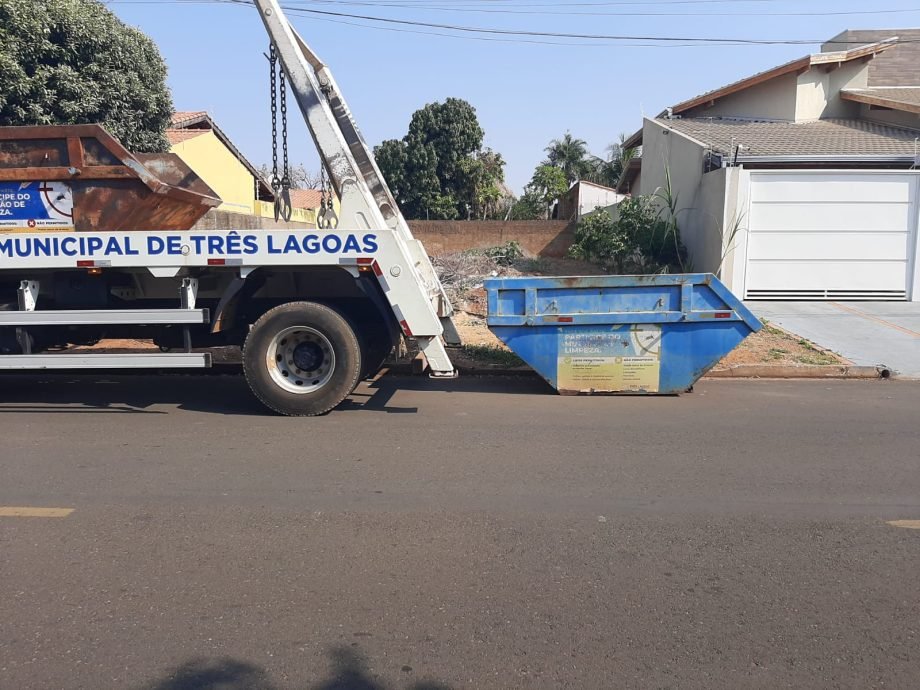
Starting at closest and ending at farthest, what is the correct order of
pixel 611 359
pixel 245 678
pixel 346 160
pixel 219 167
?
pixel 245 678
pixel 346 160
pixel 611 359
pixel 219 167

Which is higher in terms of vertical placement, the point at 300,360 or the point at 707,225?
the point at 707,225

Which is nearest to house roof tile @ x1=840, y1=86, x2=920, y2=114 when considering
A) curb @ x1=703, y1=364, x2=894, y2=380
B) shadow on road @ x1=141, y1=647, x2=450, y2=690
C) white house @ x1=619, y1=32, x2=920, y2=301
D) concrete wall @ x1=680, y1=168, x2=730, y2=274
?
white house @ x1=619, y1=32, x2=920, y2=301

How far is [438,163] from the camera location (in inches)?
1259

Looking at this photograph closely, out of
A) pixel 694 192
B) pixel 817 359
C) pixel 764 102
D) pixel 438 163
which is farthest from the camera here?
pixel 438 163

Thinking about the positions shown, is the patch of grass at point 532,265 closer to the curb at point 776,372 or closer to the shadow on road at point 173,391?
the curb at point 776,372

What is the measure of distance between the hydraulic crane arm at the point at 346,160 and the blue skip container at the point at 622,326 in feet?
2.90

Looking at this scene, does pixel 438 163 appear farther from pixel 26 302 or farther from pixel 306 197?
pixel 26 302

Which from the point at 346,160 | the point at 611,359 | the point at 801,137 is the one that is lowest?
the point at 611,359

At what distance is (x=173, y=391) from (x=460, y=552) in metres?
5.41

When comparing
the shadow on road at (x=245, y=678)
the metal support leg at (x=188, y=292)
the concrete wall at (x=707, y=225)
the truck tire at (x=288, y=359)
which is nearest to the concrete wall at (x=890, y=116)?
the concrete wall at (x=707, y=225)

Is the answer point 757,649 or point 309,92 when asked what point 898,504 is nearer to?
point 757,649

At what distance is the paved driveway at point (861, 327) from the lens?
33.3 ft

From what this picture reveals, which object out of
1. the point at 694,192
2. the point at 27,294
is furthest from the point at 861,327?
the point at 27,294

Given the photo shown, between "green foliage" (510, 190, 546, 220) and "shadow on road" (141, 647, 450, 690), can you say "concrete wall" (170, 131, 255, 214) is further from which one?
"shadow on road" (141, 647, 450, 690)
